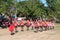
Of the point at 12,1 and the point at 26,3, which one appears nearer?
the point at 12,1

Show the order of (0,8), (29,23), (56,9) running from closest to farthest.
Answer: (29,23) < (0,8) < (56,9)

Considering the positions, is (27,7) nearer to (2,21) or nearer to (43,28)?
(2,21)

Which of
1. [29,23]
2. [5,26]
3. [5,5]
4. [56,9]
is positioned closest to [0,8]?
[5,5]

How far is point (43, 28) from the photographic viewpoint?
110 ft

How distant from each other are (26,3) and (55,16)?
11840 mm

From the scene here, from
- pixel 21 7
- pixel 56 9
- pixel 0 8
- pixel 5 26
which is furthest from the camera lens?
pixel 56 9

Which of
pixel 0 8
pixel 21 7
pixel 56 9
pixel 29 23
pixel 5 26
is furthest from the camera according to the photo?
pixel 56 9

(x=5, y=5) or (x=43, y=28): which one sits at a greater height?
(x=5, y=5)

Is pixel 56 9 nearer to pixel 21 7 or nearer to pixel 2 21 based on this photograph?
pixel 21 7

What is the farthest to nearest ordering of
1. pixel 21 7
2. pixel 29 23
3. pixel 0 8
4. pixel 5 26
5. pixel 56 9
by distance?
1. pixel 56 9
2. pixel 21 7
3. pixel 0 8
4. pixel 5 26
5. pixel 29 23

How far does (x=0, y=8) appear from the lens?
146 ft

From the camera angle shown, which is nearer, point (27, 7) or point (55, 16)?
point (27, 7)

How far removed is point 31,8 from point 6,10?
14.3 m

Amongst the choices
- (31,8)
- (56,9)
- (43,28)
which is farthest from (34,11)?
(43,28)
